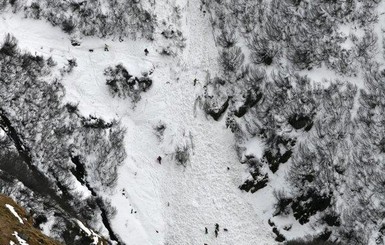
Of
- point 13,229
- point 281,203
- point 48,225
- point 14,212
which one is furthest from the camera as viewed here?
point 281,203

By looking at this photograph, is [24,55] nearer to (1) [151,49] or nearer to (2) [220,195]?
(1) [151,49]

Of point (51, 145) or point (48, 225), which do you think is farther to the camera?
point (51, 145)

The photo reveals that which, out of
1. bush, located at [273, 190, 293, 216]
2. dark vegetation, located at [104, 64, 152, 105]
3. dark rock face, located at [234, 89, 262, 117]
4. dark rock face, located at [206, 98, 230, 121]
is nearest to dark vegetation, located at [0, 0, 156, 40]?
dark vegetation, located at [104, 64, 152, 105]

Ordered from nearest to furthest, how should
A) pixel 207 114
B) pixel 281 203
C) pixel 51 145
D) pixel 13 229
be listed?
1. pixel 13 229
2. pixel 51 145
3. pixel 281 203
4. pixel 207 114

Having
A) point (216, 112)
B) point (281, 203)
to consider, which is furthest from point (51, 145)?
point (281, 203)

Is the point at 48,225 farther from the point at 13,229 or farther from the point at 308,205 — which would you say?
the point at 308,205

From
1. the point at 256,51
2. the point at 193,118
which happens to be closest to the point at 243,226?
the point at 193,118

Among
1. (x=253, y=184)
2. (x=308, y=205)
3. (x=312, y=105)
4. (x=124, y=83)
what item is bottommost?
(x=253, y=184)

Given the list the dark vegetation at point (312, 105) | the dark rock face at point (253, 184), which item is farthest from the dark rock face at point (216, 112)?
the dark rock face at point (253, 184)
